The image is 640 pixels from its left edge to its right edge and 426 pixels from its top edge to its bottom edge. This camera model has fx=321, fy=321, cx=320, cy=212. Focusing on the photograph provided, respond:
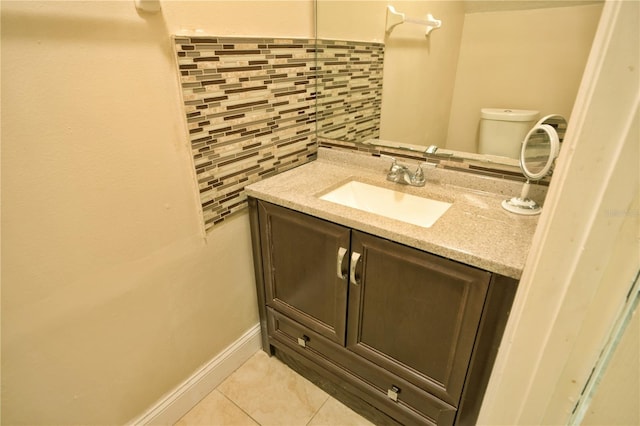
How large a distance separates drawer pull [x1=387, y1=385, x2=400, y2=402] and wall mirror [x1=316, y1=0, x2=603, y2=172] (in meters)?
0.88

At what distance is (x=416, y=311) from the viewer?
988mm

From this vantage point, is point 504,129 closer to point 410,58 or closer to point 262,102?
point 410,58

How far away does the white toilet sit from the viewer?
1.13m

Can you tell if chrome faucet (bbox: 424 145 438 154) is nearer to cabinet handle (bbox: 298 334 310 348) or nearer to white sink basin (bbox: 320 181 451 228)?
white sink basin (bbox: 320 181 451 228)

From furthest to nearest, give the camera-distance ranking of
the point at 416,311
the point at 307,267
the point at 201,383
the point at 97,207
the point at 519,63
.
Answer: the point at 201,383 → the point at 307,267 → the point at 519,63 → the point at 416,311 → the point at 97,207

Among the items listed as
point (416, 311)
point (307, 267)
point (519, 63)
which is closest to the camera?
point (416, 311)

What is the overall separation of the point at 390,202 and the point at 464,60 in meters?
0.60

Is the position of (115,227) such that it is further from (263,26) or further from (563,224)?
(563,224)

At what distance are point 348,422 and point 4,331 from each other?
1153 mm

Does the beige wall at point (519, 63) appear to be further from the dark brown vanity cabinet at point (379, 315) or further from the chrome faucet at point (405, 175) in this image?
the dark brown vanity cabinet at point (379, 315)

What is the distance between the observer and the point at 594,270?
1.19 feet

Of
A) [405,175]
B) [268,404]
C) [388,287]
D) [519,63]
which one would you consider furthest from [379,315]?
[519,63]

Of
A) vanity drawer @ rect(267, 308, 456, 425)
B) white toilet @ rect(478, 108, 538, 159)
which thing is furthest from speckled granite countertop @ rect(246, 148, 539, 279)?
vanity drawer @ rect(267, 308, 456, 425)

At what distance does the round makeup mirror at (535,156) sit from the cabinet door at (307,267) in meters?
0.57
